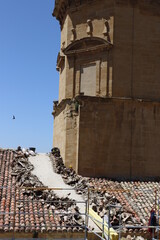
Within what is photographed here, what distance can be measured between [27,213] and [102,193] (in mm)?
4266

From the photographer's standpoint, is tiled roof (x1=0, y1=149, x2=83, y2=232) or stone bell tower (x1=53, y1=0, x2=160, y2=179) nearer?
tiled roof (x1=0, y1=149, x2=83, y2=232)

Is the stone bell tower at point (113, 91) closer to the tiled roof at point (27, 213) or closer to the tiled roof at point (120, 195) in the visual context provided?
the tiled roof at point (120, 195)

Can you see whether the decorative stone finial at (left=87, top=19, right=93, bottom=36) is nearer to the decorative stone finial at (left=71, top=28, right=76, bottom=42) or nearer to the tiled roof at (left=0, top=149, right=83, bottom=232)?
the decorative stone finial at (left=71, top=28, right=76, bottom=42)

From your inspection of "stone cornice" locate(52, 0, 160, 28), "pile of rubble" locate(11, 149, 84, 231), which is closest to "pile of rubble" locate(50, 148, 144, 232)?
"pile of rubble" locate(11, 149, 84, 231)

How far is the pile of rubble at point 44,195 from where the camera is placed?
1366 cm

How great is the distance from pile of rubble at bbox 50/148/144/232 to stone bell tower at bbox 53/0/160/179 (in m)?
0.61

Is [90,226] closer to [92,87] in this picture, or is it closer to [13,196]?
[13,196]

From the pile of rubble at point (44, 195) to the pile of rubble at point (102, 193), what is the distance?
111 cm

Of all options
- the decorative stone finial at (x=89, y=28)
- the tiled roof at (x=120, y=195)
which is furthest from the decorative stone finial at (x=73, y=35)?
the tiled roof at (x=120, y=195)

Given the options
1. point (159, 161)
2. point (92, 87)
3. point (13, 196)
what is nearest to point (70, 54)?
point (92, 87)

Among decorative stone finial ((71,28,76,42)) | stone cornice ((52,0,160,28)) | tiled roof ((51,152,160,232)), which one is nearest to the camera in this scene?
tiled roof ((51,152,160,232))

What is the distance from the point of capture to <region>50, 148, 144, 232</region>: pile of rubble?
572 inches

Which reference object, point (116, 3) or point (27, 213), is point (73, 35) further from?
point (27, 213)

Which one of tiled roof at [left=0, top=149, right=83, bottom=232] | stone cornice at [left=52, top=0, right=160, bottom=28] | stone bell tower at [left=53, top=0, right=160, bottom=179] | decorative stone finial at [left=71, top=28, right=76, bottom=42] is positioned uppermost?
stone cornice at [left=52, top=0, right=160, bottom=28]
